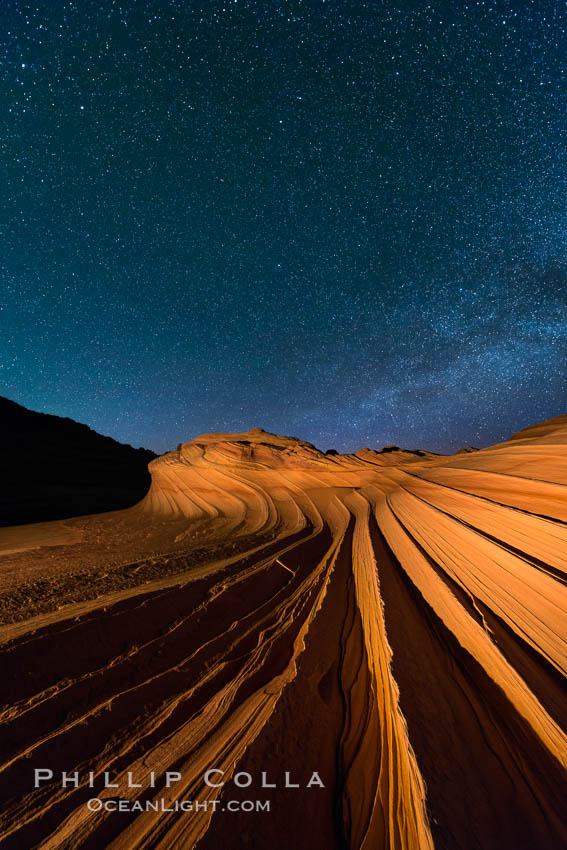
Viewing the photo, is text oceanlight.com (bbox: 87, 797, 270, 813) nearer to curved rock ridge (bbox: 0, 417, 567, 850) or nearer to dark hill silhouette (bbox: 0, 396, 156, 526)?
curved rock ridge (bbox: 0, 417, 567, 850)

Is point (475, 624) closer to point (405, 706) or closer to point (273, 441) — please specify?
point (405, 706)

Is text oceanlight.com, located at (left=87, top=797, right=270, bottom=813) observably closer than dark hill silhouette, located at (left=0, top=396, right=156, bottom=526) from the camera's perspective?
Yes

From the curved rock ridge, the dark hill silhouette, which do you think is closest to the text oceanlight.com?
the curved rock ridge

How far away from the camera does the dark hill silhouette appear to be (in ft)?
49.9

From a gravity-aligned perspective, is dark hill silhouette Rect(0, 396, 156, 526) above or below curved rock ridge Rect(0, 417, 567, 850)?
above

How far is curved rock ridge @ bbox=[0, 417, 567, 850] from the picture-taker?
1.20 metres

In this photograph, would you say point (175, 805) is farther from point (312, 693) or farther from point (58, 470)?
point (58, 470)

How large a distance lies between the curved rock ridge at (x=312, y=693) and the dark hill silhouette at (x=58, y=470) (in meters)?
12.8

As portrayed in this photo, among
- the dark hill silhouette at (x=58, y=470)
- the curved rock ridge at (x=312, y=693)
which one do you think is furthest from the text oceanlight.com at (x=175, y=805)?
the dark hill silhouette at (x=58, y=470)

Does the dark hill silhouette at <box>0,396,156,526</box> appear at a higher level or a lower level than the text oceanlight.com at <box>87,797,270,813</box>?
higher

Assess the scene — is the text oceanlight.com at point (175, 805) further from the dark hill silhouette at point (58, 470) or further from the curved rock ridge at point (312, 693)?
the dark hill silhouette at point (58, 470)

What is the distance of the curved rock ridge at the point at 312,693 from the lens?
120cm

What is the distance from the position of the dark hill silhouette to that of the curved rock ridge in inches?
505

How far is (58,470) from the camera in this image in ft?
83.5
